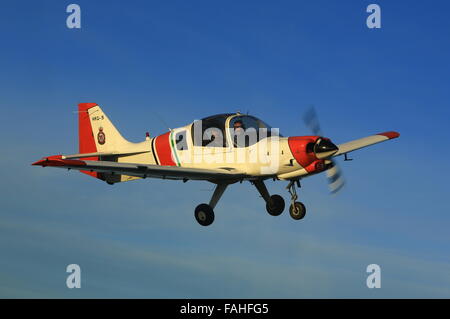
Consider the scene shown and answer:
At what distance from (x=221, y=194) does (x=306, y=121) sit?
3.95 meters

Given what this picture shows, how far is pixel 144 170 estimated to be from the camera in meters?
20.9

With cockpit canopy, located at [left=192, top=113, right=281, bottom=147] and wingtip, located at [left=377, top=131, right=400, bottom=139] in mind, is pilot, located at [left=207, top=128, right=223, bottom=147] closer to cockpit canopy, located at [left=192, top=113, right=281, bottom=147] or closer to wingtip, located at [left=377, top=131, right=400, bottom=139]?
cockpit canopy, located at [left=192, top=113, right=281, bottom=147]

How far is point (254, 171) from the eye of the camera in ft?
70.9

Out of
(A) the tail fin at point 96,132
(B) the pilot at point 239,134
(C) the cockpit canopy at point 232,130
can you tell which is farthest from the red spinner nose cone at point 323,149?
(A) the tail fin at point 96,132

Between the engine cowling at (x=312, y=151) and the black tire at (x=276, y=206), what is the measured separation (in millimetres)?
→ 2379

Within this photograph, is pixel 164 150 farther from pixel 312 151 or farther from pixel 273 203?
pixel 312 151

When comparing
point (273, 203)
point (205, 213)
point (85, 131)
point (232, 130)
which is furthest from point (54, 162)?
point (85, 131)

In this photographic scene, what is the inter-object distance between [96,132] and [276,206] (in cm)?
914

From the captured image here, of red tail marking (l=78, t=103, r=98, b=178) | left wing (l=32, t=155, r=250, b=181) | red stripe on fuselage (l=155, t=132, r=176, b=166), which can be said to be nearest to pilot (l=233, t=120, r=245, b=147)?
left wing (l=32, t=155, r=250, b=181)

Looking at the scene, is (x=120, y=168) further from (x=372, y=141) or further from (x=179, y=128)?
(x=372, y=141)

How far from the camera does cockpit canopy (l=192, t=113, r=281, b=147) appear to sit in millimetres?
21766

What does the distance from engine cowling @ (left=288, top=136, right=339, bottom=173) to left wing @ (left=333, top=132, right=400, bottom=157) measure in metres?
2.64

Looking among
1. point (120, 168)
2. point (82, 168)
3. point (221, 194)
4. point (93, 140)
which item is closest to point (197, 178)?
point (221, 194)

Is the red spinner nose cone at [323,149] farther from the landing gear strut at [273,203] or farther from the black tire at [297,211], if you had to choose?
the landing gear strut at [273,203]
